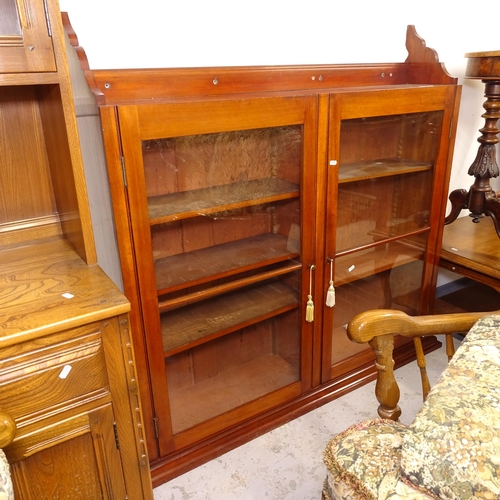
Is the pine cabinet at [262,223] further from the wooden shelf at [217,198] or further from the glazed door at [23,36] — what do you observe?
the glazed door at [23,36]

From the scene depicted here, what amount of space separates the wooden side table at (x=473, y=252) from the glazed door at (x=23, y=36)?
169cm

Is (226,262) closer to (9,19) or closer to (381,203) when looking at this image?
(381,203)

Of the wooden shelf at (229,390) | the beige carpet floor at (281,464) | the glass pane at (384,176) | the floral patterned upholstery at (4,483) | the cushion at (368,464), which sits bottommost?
the beige carpet floor at (281,464)

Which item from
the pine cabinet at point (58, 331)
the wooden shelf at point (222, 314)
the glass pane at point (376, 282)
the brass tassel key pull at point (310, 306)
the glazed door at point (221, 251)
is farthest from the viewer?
the glass pane at point (376, 282)

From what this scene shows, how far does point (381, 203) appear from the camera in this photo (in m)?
1.84

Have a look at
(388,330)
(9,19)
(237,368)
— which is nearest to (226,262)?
(237,368)

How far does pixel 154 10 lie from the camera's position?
1409 millimetres

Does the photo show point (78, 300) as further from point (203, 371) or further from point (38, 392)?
point (203, 371)

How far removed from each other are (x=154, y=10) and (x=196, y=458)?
1466 millimetres

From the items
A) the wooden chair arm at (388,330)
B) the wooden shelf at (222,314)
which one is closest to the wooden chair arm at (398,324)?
the wooden chair arm at (388,330)

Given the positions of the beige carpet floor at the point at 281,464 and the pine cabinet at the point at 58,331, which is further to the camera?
the beige carpet floor at the point at 281,464

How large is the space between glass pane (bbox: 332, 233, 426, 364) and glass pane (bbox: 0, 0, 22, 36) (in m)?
1.25

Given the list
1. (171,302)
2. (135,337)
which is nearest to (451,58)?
(171,302)

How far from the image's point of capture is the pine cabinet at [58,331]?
0.93 meters
